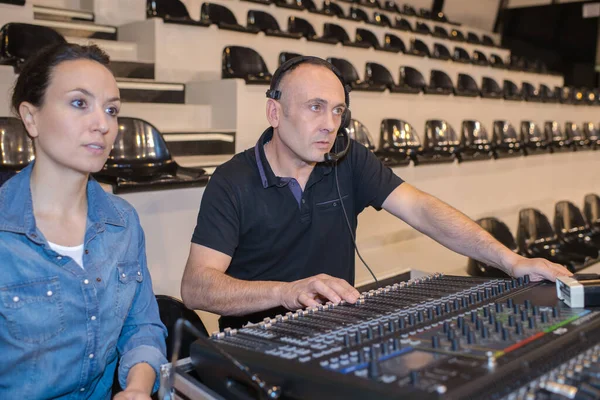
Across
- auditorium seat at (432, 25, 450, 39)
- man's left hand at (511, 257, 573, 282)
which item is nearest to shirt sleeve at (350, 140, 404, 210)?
man's left hand at (511, 257, 573, 282)

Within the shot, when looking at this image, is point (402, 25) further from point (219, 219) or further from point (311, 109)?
point (219, 219)

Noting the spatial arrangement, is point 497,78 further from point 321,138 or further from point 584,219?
point 321,138

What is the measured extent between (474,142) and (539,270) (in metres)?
4.38

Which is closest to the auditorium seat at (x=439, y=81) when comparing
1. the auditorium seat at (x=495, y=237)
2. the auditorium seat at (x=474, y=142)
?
the auditorium seat at (x=474, y=142)

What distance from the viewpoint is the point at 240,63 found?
487 centimetres

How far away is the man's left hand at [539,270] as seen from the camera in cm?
143

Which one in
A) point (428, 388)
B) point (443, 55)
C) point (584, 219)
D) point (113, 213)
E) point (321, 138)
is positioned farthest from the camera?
point (443, 55)

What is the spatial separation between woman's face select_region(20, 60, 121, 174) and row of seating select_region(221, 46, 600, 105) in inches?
121

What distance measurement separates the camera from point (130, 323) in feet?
4.83

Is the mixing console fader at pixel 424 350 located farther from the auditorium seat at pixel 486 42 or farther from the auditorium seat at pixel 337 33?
the auditorium seat at pixel 486 42

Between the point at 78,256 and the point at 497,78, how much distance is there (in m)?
7.62

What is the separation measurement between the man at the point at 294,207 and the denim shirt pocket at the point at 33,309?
0.43 meters

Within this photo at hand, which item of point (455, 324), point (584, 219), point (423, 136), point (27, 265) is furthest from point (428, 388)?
point (423, 136)

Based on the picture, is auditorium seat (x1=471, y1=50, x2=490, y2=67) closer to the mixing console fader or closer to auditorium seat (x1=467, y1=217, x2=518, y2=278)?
auditorium seat (x1=467, y1=217, x2=518, y2=278)
